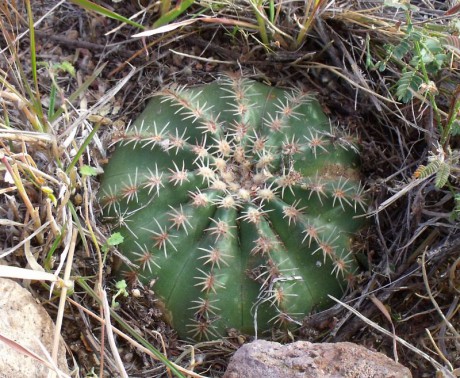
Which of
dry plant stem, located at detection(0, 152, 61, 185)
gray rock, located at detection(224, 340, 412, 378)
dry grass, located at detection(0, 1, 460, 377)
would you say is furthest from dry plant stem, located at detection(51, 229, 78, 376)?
gray rock, located at detection(224, 340, 412, 378)

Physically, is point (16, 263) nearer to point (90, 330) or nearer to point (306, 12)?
point (90, 330)

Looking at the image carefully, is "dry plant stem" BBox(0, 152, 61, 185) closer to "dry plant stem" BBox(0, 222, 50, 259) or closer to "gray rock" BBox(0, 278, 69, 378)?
"dry plant stem" BBox(0, 222, 50, 259)

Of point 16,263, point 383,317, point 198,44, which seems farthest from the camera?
point 198,44

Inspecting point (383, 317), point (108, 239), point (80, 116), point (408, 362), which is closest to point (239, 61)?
point (80, 116)

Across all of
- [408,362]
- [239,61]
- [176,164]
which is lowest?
[408,362]

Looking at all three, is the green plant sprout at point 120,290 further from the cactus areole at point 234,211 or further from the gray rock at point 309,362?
the gray rock at point 309,362

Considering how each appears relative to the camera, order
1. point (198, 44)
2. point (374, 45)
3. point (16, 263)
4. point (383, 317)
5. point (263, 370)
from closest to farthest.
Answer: point (263, 370)
point (16, 263)
point (383, 317)
point (374, 45)
point (198, 44)

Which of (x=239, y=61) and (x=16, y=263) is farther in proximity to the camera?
(x=239, y=61)

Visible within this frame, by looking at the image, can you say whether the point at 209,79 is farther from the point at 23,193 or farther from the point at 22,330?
the point at 22,330

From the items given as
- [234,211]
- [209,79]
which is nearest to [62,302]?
[234,211]
